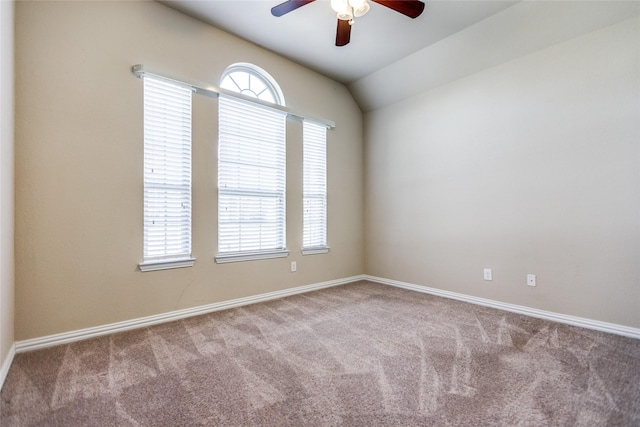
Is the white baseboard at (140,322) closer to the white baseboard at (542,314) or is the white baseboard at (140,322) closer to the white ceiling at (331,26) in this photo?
the white baseboard at (542,314)

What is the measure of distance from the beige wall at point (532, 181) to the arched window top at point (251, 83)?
5.70 feet

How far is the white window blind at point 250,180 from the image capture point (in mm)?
3291

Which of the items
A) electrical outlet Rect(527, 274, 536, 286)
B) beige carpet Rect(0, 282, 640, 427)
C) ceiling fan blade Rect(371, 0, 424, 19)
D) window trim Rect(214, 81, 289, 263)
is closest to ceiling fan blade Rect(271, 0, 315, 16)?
ceiling fan blade Rect(371, 0, 424, 19)

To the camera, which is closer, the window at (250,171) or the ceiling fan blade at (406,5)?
the ceiling fan blade at (406,5)

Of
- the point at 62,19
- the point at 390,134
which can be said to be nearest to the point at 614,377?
the point at 390,134

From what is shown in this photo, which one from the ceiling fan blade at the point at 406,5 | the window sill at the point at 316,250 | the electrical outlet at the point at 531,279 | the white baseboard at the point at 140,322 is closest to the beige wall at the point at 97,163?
the white baseboard at the point at 140,322

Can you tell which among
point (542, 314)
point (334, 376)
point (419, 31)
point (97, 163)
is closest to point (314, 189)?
point (419, 31)

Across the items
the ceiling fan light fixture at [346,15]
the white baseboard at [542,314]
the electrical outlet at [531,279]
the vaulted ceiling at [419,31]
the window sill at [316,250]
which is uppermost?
the vaulted ceiling at [419,31]

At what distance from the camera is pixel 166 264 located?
2859 mm

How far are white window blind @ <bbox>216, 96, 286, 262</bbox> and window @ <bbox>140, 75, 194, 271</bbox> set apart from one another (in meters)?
0.35

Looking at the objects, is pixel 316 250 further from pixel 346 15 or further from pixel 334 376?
pixel 346 15

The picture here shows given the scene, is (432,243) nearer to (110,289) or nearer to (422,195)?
(422,195)

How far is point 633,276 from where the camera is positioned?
8.24 feet

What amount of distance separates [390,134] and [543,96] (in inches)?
73.0
